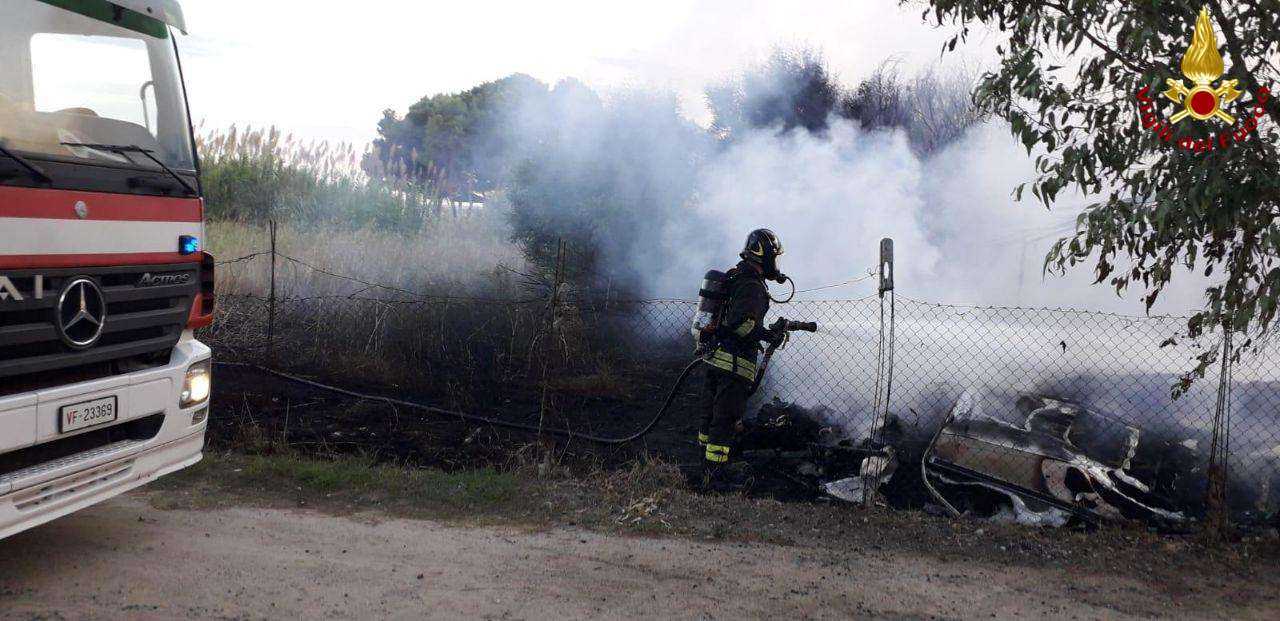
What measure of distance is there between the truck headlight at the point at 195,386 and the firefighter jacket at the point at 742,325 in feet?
10.3

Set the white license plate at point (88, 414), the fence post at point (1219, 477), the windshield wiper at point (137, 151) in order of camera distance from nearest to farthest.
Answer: the white license plate at point (88, 414), the windshield wiper at point (137, 151), the fence post at point (1219, 477)

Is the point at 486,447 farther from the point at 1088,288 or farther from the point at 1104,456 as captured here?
the point at 1088,288

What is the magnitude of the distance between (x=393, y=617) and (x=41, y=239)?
6.30 ft

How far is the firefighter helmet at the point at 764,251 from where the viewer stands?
6043 mm

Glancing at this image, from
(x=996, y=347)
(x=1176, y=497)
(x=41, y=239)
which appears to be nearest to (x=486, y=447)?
(x=41, y=239)

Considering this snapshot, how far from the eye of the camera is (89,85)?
3873mm

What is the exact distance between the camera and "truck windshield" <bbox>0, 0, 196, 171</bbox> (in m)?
3.43

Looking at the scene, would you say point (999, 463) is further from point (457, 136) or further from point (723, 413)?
point (457, 136)

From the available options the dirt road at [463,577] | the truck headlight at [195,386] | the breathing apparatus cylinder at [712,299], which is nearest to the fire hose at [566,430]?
the breathing apparatus cylinder at [712,299]

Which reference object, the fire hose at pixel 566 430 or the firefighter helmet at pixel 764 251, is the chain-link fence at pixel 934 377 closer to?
the fire hose at pixel 566 430

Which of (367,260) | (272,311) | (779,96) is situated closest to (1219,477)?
(272,311)

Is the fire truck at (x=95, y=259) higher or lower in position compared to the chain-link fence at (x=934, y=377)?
higher

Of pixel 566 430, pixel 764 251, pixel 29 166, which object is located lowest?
pixel 566 430

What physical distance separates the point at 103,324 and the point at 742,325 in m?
3.66
